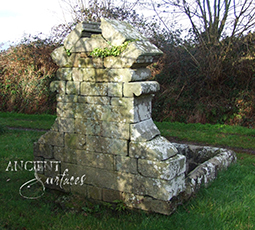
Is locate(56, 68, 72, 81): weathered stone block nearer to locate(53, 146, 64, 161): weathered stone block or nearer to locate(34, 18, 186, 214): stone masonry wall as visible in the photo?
locate(34, 18, 186, 214): stone masonry wall

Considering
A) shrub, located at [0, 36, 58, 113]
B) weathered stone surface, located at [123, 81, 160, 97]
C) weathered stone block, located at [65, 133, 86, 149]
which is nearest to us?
weathered stone surface, located at [123, 81, 160, 97]

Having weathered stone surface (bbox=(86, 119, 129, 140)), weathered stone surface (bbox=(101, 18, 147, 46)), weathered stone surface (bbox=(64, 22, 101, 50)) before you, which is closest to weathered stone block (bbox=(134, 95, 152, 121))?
weathered stone surface (bbox=(86, 119, 129, 140))

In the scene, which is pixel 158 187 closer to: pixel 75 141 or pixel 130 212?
pixel 130 212

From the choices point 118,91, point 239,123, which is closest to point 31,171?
point 118,91

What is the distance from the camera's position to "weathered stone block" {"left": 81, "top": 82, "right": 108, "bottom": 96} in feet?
14.7

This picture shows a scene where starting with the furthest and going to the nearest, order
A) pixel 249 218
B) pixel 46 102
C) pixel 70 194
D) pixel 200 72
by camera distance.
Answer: pixel 46 102
pixel 200 72
pixel 70 194
pixel 249 218

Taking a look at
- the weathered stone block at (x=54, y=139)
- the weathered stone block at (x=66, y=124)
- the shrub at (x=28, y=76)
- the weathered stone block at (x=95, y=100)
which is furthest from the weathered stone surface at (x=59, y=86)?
the shrub at (x=28, y=76)

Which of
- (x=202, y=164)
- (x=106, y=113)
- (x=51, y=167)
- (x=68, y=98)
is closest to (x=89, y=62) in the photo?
(x=68, y=98)

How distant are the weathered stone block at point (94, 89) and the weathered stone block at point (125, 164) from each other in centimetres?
104

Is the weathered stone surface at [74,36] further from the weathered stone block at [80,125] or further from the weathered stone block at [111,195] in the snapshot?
the weathered stone block at [111,195]

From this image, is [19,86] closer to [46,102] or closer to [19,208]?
[46,102]

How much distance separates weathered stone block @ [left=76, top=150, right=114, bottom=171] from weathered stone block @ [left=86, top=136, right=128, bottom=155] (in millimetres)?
71

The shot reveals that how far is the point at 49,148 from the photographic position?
16.8ft

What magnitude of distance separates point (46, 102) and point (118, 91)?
10.9m
